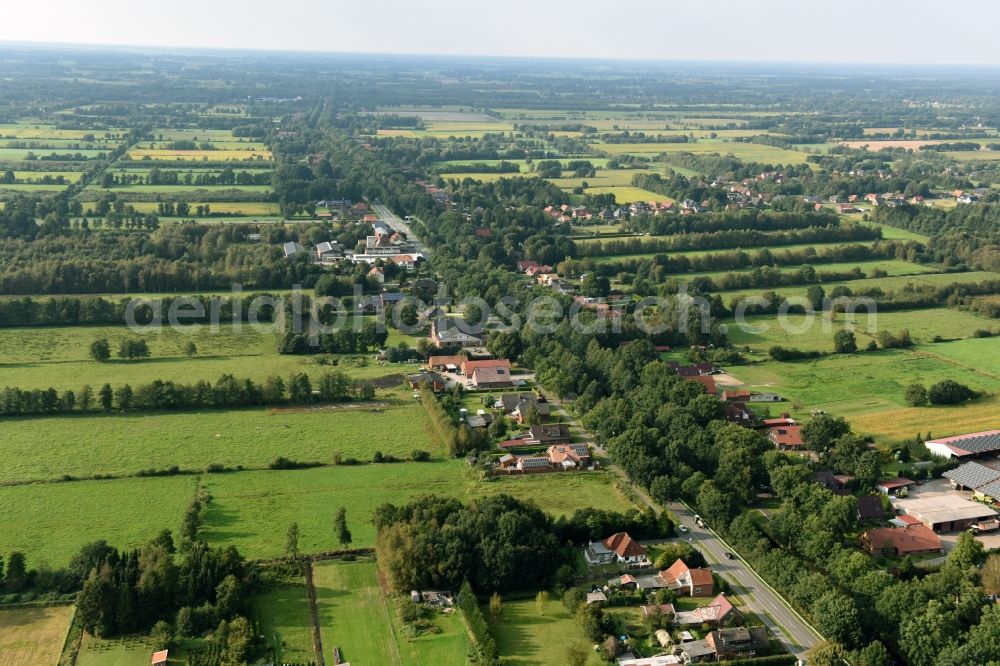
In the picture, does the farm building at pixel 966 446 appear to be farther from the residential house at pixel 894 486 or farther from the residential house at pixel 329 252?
the residential house at pixel 329 252

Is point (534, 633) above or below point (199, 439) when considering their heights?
below

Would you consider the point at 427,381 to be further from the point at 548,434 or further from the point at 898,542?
the point at 898,542

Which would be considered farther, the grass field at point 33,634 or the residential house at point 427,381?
the residential house at point 427,381

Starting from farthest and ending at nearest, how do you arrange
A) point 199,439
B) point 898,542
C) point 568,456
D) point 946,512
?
1. point 199,439
2. point 568,456
3. point 946,512
4. point 898,542

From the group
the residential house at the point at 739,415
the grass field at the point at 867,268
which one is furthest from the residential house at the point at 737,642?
the grass field at the point at 867,268

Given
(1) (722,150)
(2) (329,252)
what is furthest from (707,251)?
(1) (722,150)

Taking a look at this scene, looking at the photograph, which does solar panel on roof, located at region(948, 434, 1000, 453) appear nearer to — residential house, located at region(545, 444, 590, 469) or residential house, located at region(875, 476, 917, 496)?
residential house, located at region(875, 476, 917, 496)
